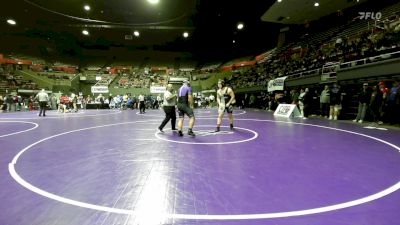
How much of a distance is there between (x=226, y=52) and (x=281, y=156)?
38.8 metres

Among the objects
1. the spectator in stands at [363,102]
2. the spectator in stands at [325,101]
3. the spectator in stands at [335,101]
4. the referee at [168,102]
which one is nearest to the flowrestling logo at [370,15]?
the spectator in stands at [325,101]

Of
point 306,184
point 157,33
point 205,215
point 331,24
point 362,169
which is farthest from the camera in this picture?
point 157,33

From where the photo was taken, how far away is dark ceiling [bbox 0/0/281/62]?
19.0 metres

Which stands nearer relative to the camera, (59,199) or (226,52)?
(59,199)

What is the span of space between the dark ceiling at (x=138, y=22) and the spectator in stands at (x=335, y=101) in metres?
10.5

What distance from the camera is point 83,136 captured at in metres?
8.26

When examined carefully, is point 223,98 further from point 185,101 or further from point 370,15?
point 370,15

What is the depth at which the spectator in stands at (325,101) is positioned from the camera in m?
14.3

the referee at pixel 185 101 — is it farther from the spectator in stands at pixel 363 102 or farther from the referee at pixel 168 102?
the spectator in stands at pixel 363 102

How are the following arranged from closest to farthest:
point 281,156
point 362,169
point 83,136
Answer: point 362,169 → point 281,156 → point 83,136

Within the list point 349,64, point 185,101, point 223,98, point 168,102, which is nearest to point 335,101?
point 349,64

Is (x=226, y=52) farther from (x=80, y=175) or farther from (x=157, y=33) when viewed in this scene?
(x=80, y=175)

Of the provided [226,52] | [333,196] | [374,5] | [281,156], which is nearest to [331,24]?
[374,5]

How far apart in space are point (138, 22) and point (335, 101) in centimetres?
1819
